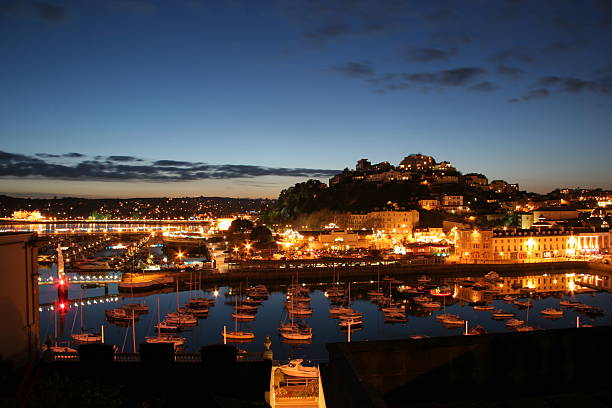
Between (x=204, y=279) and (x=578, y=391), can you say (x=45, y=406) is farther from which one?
(x=204, y=279)

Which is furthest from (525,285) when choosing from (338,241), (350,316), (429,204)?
(429,204)

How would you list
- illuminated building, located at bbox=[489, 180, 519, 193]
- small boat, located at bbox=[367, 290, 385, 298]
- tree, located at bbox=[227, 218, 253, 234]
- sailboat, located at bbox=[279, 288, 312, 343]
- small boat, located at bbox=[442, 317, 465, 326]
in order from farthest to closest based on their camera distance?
illuminated building, located at bbox=[489, 180, 519, 193] → tree, located at bbox=[227, 218, 253, 234] → small boat, located at bbox=[367, 290, 385, 298] → small boat, located at bbox=[442, 317, 465, 326] → sailboat, located at bbox=[279, 288, 312, 343]

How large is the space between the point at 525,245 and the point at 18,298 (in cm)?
3775

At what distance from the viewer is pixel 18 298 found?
5.23 m

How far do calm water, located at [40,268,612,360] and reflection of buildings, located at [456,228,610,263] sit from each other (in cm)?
910

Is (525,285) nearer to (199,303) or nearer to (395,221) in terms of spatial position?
(199,303)

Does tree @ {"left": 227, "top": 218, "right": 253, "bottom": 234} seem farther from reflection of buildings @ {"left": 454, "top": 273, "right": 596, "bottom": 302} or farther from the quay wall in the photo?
reflection of buildings @ {"left": 454, "top": 273, "right": 596, "bottom": 302}

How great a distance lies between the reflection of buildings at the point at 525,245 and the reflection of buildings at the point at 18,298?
3530cm

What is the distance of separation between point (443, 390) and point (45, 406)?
87.5 inches

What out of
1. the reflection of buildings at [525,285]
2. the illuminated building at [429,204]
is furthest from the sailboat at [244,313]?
the illuminated building at [429,204]

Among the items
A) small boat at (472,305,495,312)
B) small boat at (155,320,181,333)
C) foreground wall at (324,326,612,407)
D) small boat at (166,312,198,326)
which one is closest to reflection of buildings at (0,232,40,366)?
foreground wall at (324,326,612,407)

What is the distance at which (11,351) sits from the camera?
5.11 metres

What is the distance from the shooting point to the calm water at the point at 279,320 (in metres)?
18.8

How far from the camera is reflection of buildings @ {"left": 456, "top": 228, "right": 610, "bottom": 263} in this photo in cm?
3722
